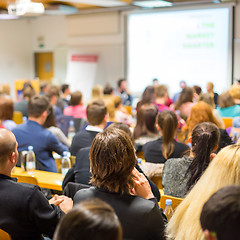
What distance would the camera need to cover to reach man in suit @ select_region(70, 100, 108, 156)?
3961mm

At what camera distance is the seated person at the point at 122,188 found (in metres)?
1.80

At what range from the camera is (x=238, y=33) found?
10023mm

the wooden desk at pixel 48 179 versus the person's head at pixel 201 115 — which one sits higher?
the person's head at pixel 201 115

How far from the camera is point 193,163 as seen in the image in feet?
9.21

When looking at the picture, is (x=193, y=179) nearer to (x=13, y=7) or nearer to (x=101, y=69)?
(x=13, y=7)

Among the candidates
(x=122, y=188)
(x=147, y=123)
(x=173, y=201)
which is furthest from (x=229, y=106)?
(x=122, y=188)

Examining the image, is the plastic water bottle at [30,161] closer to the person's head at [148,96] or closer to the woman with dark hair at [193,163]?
the woman with dark hair at [193,163]

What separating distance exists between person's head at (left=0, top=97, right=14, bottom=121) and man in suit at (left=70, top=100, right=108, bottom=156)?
4.04 ft

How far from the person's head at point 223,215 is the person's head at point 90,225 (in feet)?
0.96

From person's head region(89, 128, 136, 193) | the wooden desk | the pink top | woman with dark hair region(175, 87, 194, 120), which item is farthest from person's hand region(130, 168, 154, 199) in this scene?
the pink top

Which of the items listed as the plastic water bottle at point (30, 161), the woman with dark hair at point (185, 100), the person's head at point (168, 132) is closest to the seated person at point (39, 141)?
the plastic water bottle at point (30, 161)

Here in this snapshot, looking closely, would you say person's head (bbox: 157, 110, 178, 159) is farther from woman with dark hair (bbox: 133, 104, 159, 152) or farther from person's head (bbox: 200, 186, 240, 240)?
person's head (bbox: 200, 186, 240, 240)

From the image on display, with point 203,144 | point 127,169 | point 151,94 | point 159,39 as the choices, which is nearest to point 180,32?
point 159,39

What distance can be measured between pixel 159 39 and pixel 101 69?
253cm
